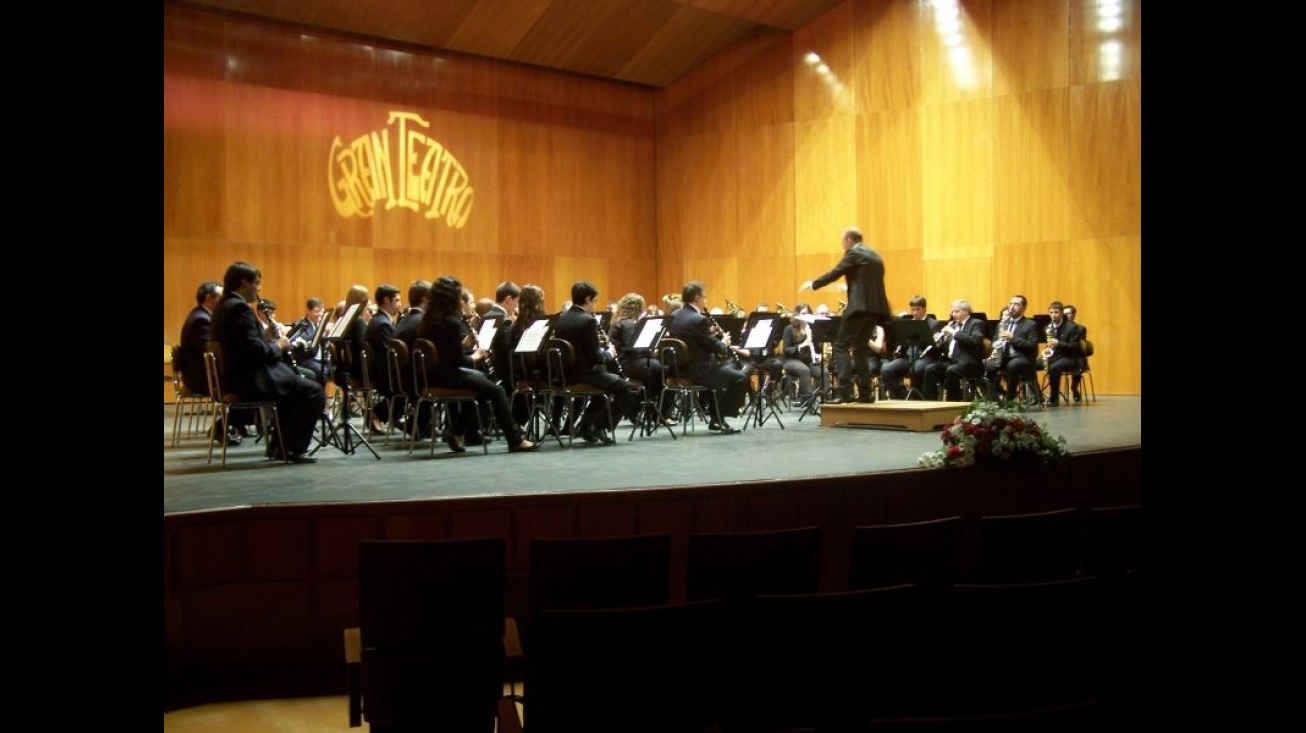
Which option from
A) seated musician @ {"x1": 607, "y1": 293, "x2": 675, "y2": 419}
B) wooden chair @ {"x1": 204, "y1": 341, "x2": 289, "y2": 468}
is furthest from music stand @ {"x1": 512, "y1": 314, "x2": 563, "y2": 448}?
wooden chair @ {"x1": 204, "y1": 341, "x2": 289, "y2": 468}

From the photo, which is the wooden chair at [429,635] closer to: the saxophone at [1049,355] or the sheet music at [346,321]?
the sheet music at [346,321]

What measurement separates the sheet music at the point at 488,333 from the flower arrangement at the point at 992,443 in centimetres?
355

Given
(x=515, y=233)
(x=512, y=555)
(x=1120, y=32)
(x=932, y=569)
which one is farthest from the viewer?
(x=515, y=233)

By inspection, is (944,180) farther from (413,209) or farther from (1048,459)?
(1048,459)

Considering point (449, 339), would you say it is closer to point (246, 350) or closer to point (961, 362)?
point (246, 350)

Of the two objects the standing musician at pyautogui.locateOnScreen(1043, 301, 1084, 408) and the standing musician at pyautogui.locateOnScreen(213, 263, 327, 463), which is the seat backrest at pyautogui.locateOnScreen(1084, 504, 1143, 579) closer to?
the standing musician at pyautogui.locateOnScreen(213, 263, 327, 463)

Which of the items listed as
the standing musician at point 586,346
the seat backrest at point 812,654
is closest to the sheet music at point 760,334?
the standing musician at point 586,346

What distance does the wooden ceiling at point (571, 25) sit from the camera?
13562 mm

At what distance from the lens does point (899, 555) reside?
3139mm

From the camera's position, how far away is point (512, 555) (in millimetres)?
4570

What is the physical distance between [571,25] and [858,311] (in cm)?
775

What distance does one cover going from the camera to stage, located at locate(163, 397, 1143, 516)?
195 inches
